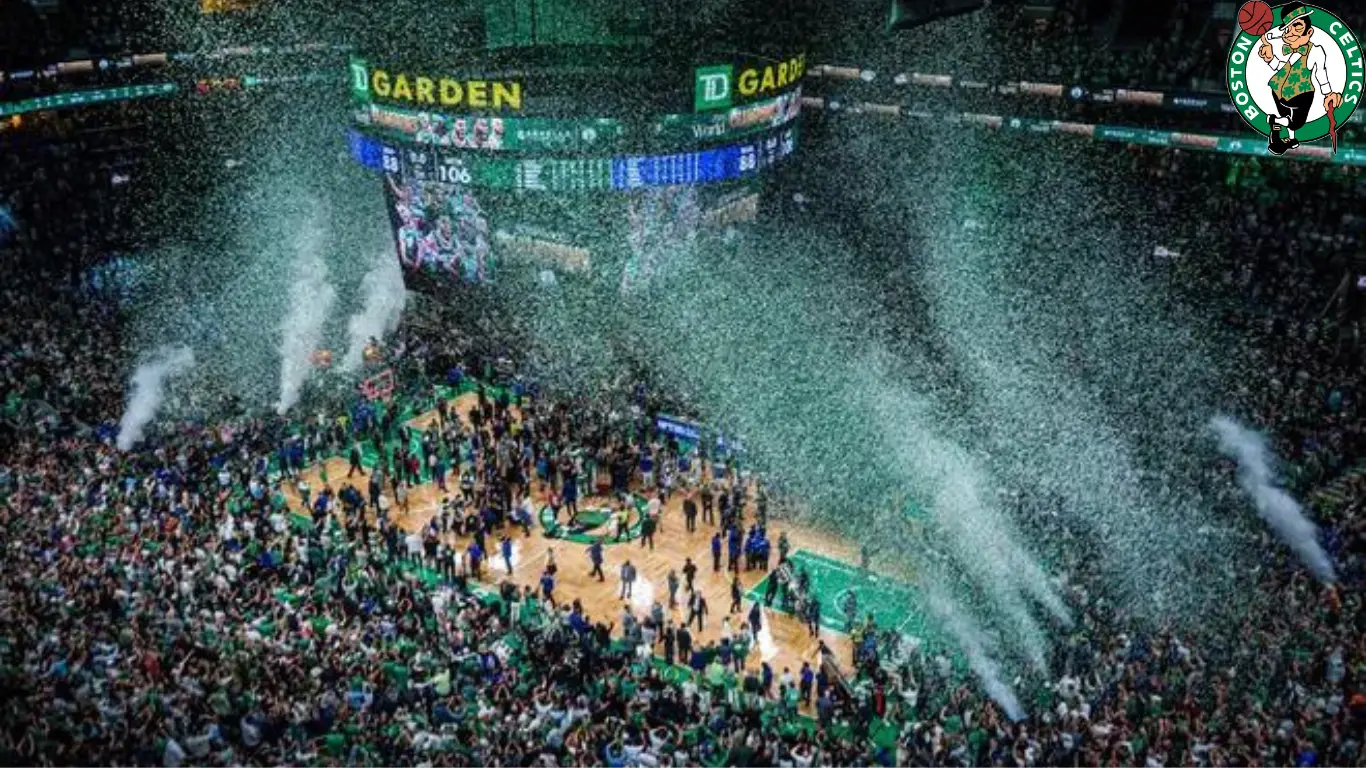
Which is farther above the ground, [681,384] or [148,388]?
[148,388]

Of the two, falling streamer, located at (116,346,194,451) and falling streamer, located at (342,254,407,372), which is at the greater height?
falling streamer, located at (116,346,194,451)

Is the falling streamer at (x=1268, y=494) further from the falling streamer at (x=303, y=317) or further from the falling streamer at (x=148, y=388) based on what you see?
the falling streamer at (x=148, y=388)

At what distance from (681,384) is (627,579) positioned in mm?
9048

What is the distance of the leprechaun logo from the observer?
2152cm

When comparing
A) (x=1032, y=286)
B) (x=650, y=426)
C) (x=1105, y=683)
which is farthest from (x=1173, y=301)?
(x=1105, y=683)

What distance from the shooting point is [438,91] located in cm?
2930

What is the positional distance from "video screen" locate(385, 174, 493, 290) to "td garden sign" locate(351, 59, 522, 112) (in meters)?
3.98

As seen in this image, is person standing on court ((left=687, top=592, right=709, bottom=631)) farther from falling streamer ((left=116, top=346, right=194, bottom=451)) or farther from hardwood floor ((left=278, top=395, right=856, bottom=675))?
falling streamer ((left=116, top=346, right=194, bottom=451))

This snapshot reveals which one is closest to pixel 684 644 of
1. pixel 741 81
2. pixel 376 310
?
pixel 741 81

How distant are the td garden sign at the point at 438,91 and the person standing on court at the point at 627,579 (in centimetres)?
1333

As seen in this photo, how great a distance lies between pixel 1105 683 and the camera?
17.0 m

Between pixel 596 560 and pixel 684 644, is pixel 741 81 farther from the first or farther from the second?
pixel 684 644

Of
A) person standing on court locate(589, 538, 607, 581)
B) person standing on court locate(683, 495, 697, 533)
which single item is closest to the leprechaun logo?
person standing on court locate(683, 495, 697, 533)

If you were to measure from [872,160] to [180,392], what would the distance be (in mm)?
25559
